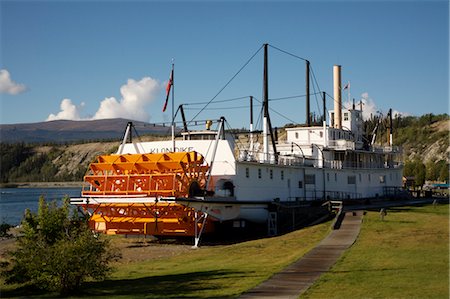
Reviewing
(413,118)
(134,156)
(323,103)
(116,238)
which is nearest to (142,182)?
(134,156)

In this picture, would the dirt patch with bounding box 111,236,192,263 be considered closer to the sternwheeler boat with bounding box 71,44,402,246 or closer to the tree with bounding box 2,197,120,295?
the sternwheeler boat with bounding box 71,44,402,246

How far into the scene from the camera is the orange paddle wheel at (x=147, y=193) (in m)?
32.6

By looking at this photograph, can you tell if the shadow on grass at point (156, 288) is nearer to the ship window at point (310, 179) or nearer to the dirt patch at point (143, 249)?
the dirt patch at point (143, 249)

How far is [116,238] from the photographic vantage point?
120ft

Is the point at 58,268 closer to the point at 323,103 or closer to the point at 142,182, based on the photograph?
the point at 142,182

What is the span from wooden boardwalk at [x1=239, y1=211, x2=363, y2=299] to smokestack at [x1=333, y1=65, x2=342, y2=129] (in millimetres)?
25732

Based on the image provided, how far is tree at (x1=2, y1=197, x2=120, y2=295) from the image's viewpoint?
17297 millimetres

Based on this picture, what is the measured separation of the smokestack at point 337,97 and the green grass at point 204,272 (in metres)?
25.7

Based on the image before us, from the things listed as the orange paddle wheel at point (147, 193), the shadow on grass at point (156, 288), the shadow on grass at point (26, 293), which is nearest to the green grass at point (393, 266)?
the shadow on grass at point (156, 288)

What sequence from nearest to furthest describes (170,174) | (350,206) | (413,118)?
(170,174) < (350,206) < (413,118)

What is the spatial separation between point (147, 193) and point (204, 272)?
1195 cm

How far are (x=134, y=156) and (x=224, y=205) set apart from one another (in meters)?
6.05

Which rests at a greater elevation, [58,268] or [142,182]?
[142,182]

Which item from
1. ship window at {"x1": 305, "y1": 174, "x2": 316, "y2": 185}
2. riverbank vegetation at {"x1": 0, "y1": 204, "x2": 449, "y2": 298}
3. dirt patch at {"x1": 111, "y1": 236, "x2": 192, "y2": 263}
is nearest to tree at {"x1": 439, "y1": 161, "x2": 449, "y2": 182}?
ship window at {"x1": 305, "y1": 174, "x2": 316, "y2": 185}
